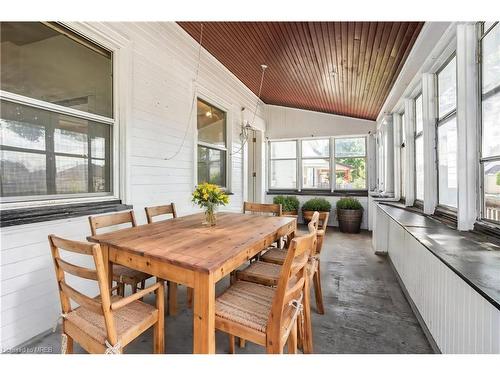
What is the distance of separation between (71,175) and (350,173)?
5.89 metres

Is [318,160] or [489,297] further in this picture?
[318,160]

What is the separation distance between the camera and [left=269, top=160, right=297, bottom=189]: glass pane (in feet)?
22.4

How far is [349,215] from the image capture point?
5.59m

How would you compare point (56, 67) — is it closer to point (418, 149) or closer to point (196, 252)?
point (196, 252)

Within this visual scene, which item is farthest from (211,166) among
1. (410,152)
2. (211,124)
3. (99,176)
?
(410,152)

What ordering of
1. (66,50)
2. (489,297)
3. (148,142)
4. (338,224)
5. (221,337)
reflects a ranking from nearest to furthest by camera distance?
(489,297), (221,337), (66,50), (148,142), (338,224)

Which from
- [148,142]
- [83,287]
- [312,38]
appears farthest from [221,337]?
[312,38]

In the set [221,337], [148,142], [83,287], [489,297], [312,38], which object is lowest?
[221,337]

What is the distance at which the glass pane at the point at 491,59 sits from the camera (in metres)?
1.64

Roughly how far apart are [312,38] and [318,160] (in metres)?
3.93

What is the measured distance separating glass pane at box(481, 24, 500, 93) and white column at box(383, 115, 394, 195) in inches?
111

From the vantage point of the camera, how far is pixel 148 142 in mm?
2879

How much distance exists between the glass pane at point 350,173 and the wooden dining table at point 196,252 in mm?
4563
